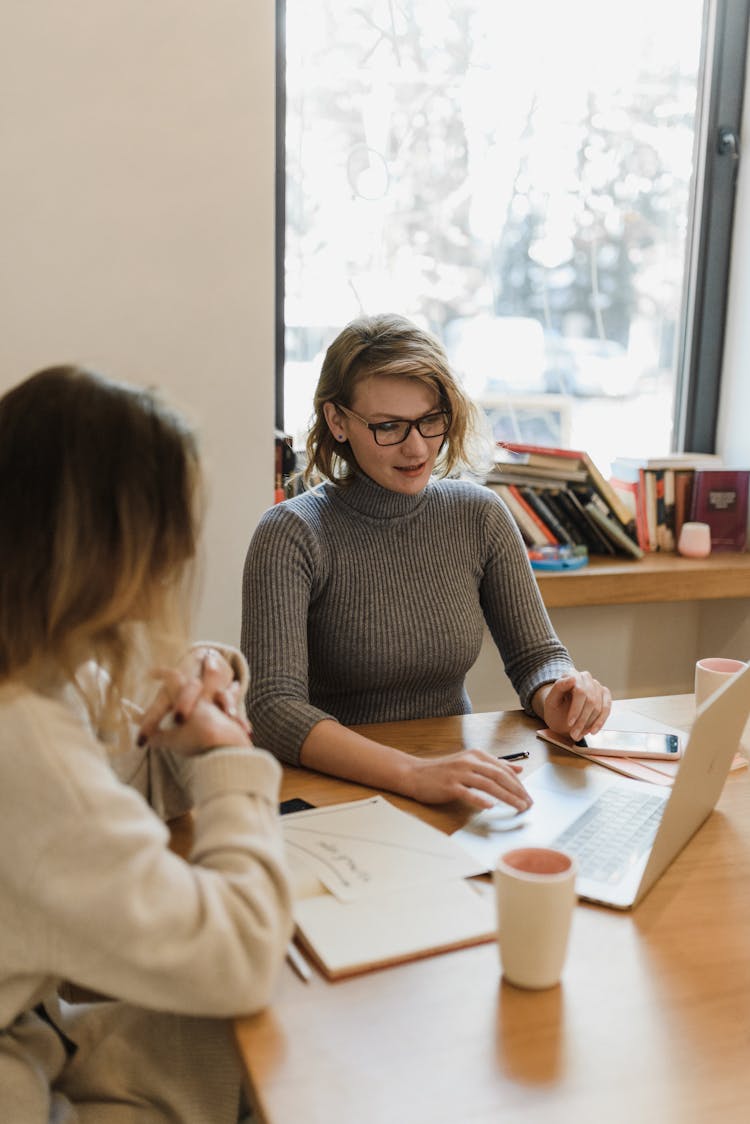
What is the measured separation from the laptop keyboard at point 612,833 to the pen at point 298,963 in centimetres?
30

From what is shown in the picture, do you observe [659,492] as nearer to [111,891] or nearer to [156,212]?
[156,212]

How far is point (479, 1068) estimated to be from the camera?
760 mm

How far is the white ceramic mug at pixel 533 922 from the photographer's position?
33.0 inches

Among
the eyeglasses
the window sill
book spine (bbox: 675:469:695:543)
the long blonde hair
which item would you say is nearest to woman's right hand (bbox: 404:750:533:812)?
the long blonde hair

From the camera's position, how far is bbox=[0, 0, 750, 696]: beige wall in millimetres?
2068

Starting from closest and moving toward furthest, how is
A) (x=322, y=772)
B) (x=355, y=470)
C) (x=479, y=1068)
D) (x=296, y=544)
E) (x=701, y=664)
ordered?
(x=479, y=1068)
(x=322, y=772)
(x=701, y=664)
(x=296, y=544)
(x=355, y=470)

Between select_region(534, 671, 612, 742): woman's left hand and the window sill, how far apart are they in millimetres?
1115

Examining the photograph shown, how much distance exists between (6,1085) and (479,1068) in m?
0.40

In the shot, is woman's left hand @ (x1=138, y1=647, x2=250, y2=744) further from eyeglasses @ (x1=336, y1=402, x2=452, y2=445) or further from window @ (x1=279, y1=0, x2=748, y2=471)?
window @ (x1=279, y1=0, x2=748, y2=471)

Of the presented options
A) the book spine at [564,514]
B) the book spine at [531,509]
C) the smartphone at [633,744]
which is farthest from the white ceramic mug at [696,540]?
the smartphone at [633,744]

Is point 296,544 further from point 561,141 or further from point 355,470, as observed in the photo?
point 561,141

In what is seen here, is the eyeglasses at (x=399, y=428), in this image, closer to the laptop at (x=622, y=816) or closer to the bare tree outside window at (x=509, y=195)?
the laptop at (x=622, y=816)

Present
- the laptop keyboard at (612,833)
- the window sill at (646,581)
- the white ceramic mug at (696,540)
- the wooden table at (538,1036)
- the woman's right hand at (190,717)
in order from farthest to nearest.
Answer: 1. the white ceramic mug at (696,540)
2. the window sill at (646,581)
3. the laptop keyboard at (612,833)
4. the woman's right hand at (190,717)
5. the wooden table at (538,1036)

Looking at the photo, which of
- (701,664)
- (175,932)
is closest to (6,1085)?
(175,932)
